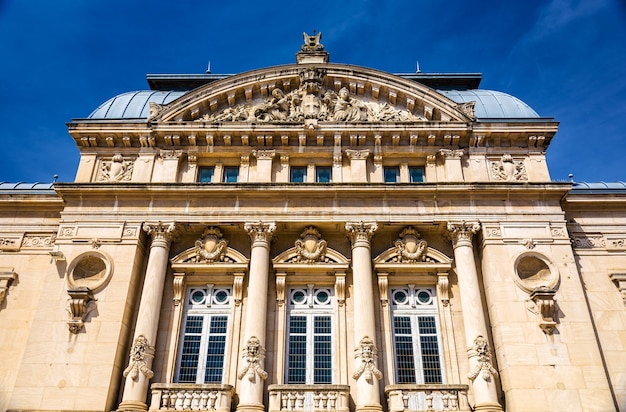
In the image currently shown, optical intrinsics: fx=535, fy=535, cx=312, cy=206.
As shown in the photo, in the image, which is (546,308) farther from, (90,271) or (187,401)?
(90,271)

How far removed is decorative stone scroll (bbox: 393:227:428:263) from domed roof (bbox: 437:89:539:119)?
6.79 meters

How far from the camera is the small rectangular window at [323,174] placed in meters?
23.1

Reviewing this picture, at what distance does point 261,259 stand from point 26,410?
9.26m

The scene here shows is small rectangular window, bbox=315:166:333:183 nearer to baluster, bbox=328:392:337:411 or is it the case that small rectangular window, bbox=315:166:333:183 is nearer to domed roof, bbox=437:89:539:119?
domed roof, bbox=437:89:539:119

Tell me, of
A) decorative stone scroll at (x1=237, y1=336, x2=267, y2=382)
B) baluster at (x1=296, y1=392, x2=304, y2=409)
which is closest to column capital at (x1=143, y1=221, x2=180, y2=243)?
decorative stone scroll at (x1=237, y1=336, x2=267, y2=382)

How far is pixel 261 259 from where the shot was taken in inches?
809

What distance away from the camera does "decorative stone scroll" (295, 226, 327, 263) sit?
69.3 ft

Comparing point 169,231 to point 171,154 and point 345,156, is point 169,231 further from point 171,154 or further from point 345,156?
point 345,156

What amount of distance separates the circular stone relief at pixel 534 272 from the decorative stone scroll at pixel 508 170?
12.0 feet

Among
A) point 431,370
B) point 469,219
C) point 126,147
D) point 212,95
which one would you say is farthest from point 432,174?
point 126,147

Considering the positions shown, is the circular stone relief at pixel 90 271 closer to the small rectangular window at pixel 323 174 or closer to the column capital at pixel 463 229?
the small rectangular window at pixel 323 174

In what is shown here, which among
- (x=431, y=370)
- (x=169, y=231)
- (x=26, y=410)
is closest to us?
(x=26, y=410)

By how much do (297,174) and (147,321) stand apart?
8.67m

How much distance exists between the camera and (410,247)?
69.7 feet
